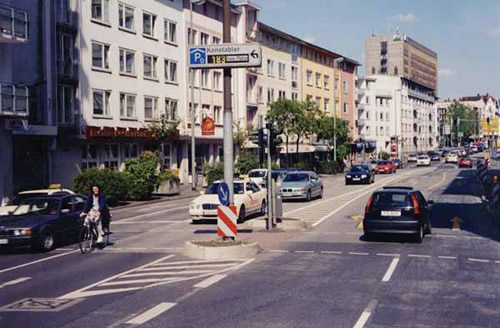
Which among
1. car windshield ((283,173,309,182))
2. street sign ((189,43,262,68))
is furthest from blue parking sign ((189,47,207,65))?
car windshield ((283,173,309,182))

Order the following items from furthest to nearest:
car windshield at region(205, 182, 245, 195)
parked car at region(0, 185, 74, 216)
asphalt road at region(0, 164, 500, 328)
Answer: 1. car windshield at region(205, 182, 245, 195)
2. parked car at region(0, 185, 74, 216)
3. asphalt road at region(0, 164, 500, 328)

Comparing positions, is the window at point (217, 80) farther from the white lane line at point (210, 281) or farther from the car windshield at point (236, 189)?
the white lane line at point (210, 281)

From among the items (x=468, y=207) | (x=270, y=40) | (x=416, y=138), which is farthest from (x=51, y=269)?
(x=416, y=138)

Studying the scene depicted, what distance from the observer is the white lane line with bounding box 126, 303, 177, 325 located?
1009 centimetres

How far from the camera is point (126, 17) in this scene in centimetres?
4619

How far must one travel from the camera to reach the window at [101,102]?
140ft

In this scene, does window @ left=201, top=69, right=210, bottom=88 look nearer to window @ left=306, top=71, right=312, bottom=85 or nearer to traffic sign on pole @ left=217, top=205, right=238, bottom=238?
window @ left=306, top=71, right=312, bottom=85

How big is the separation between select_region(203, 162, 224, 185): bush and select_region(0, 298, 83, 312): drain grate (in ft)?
111

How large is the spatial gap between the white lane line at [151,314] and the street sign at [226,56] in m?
8.03

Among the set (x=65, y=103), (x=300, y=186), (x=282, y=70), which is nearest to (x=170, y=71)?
(x=65, y=103)

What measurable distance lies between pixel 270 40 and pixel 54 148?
37156mm

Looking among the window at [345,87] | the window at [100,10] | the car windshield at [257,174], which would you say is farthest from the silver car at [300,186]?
the window at [345,87]

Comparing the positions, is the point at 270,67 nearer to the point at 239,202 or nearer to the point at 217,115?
the point at 217,115

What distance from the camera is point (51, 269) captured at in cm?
1544
